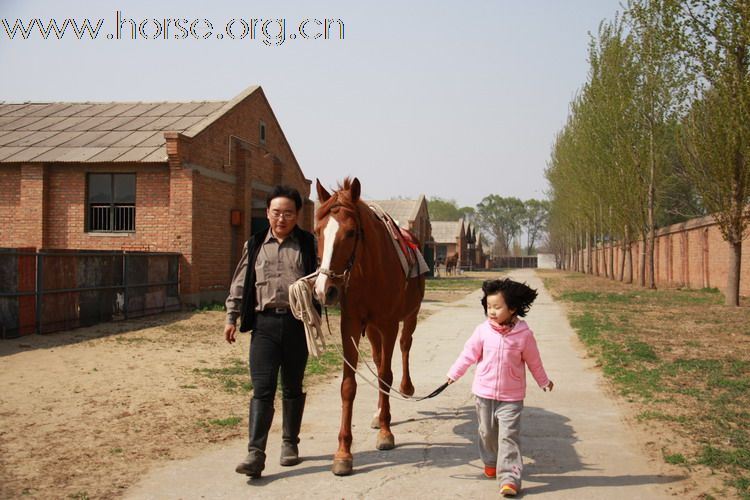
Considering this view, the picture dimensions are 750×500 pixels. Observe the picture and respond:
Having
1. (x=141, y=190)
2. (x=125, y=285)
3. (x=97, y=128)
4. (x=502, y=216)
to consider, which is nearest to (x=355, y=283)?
(x=125, y=285)

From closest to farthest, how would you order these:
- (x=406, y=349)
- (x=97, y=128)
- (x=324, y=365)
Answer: (x=406, y=349) < (x=324, y=365) < (x=97, y=128)

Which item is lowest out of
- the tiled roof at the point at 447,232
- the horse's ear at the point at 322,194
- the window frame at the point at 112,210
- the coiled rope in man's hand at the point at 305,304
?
the coiled rope in man's hand at the point at 305,304

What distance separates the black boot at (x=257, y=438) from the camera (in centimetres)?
448

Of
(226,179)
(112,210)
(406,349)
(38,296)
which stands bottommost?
(406,349)

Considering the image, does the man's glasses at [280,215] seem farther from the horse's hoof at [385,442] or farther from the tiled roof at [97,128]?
the tiled roof at [97,128]

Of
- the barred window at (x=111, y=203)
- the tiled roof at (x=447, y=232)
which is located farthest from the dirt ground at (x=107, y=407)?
the tiled roof at (x=447, y=232)

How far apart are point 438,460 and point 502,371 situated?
109 centimetres

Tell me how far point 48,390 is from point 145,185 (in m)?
11.0

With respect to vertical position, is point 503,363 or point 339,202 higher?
point 339,202

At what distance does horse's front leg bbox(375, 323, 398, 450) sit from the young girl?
→ 94 centimetres

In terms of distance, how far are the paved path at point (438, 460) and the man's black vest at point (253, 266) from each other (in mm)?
1142

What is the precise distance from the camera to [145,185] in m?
17.8

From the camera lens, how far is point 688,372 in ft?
28.1

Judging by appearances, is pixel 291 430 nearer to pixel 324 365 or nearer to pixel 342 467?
pixel 342 467
